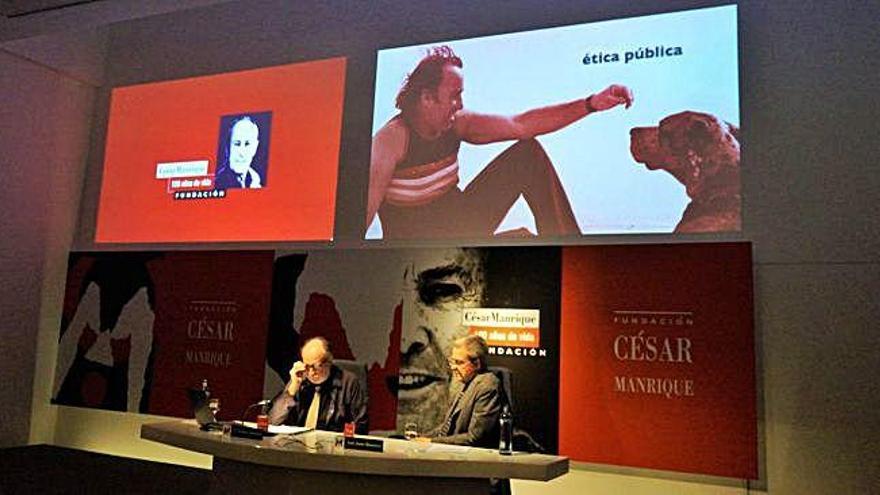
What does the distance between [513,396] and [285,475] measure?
1.66m

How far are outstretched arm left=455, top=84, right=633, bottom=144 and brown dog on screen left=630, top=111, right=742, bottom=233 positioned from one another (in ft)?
0.99

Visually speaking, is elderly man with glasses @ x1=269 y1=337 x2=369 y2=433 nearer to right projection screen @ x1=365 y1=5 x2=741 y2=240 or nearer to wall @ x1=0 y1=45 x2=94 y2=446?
right projection screen @ x1=365 y1=5 x2=741 y2=240

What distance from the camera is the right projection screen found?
397 cm

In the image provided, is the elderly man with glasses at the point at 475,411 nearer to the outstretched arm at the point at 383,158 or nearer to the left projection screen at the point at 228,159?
the outstretched arm at the point at 383,158

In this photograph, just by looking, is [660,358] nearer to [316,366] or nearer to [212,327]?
[316,366]

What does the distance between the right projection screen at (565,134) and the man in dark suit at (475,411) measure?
1038 millimetres

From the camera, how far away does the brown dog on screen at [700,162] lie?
3.90m

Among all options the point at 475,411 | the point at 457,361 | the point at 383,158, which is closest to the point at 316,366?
the point at 457,361

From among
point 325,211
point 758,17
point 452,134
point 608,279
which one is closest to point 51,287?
point 325,211

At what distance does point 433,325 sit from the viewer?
14.5ft

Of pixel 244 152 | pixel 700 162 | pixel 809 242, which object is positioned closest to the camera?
pixel 809 242

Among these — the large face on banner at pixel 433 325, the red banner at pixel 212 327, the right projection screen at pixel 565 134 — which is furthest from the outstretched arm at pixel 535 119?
the red banner at pixel 212 327

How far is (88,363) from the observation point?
5539 millimetres

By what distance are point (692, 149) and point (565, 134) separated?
754 millimetres
